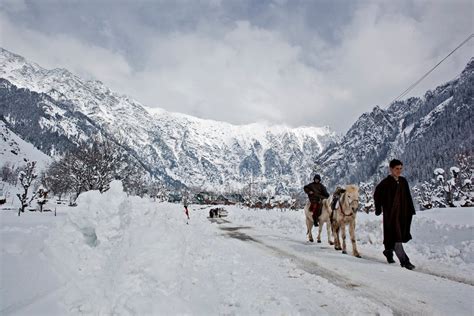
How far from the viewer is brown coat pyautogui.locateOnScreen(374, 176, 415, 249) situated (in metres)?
7.81

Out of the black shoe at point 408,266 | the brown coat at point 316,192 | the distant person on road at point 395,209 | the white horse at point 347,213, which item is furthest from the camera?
the brown coat at point 316,192

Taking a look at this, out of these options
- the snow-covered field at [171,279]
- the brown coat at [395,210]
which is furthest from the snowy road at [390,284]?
the brown coat at [395,210]

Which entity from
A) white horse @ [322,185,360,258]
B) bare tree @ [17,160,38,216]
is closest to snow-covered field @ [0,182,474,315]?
white horse @ [322,185,360,258]

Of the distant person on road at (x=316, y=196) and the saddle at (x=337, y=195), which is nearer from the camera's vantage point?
the saddle at (x=337, y=195)

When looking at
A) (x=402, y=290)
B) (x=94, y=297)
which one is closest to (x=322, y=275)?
(x=402, y=290)

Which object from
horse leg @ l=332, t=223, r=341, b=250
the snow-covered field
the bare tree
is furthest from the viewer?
the bare tree

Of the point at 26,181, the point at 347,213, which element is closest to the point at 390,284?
the point at 347,213

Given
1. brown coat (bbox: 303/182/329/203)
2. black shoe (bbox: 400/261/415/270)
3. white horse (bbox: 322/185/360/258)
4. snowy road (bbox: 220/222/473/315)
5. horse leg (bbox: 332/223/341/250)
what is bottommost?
snowy road (bbox: 220/222/473/315)

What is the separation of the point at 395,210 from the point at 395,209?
0.02 meters

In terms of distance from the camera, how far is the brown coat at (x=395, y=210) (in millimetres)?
7815

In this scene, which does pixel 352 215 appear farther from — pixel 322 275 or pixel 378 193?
pixel 322 275

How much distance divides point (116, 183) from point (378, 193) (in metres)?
6.50

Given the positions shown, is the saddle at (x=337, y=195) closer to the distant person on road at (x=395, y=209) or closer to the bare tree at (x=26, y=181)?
the distant person on road at (x=395, y=209)

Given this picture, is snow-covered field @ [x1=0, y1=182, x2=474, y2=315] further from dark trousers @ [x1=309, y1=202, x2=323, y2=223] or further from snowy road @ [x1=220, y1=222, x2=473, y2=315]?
dark trousers @ [x1=309, y1=202, x2=323, y2=223]
